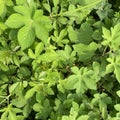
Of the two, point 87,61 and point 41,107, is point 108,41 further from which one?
point 41,107

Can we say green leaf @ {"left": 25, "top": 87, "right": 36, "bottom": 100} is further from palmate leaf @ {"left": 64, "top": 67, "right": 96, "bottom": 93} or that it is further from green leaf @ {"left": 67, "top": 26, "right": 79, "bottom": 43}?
green leaf @ {"left": 67, "top": 26, "right": 79, "bottom": 43}

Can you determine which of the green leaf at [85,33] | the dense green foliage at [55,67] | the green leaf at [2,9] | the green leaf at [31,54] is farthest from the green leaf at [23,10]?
the green leaf at [85,33]

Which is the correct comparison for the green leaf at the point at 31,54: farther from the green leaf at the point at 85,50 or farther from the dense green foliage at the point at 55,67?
the green leaf at the point at 85,50

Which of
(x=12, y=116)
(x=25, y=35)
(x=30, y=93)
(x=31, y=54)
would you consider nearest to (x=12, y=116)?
(x=12, y=116)

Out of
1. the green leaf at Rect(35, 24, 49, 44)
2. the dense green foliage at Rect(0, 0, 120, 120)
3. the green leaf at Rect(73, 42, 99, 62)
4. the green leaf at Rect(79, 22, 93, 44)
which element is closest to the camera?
the green leaf at Rect(35, 24, 49, 44)

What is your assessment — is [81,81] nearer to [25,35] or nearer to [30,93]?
[30,93]

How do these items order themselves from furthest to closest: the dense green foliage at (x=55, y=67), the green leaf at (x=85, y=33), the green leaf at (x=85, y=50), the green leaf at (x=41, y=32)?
the green leaf at (x=85, y=33), the green leaf at (x=85, y=50), the dense green foliage at (x=55, y=67), the green leaf at (x=41, y=32)

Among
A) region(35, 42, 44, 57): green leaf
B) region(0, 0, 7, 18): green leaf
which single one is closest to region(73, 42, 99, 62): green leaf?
region(35, 42, 44, 57): green leaf

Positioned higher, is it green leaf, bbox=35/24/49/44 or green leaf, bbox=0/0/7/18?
green leaf, bbox=0/0/7/18
